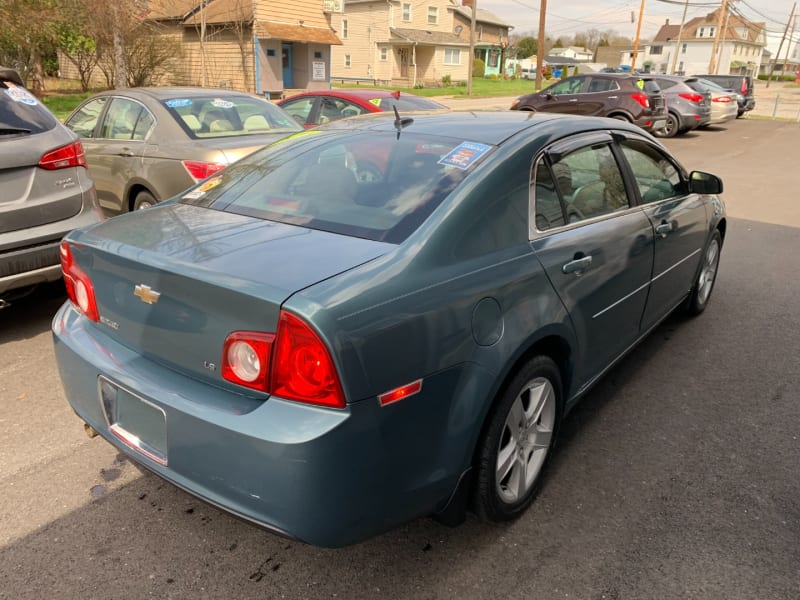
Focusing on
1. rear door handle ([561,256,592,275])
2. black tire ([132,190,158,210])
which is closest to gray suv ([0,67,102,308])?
Result: black tire ([132,190,158,210])

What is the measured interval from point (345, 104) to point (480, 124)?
21.0 ft

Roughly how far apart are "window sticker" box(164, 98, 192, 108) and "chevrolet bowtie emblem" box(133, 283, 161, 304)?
14.8 feet

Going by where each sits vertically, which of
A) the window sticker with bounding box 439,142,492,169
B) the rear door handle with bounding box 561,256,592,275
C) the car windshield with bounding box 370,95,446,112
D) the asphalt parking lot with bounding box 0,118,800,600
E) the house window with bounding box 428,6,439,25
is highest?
the house window with bounding box 428,6,439,25

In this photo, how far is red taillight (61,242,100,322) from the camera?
257cm

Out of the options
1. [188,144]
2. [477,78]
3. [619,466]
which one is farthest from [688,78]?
[477,78]

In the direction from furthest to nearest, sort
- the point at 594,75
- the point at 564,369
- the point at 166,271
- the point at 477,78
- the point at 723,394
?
the point at 477,78
the point at 594,75
the point at 723,394
the point at 564,369
the point at 166,271

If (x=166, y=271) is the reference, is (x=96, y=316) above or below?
below

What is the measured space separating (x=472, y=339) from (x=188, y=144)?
4.49 meters

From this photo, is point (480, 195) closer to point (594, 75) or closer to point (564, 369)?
point (564, 369)

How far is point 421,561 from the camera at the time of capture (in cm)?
249

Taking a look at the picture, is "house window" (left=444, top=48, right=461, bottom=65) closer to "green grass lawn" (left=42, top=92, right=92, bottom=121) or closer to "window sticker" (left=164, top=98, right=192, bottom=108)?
"green grass lawn" (left=42, top=92, right=92, bottom=121)

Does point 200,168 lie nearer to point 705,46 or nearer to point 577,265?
point 577,265

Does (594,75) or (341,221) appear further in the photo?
(594,75)

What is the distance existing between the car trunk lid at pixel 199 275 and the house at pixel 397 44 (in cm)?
4467
